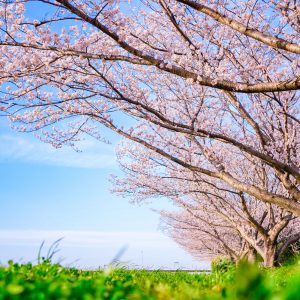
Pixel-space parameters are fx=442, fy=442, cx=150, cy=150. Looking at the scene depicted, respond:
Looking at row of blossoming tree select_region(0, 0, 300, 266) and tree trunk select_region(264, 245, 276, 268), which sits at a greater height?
row of blossoming tree select_region(0, 0, 300, 266)

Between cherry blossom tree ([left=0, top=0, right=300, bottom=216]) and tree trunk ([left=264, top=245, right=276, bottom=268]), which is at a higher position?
cherry blossom tree ([left=0, top=0, right=300, bottom=216])

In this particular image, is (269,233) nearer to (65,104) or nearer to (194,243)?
(65,104)

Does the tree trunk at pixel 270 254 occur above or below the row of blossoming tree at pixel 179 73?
below

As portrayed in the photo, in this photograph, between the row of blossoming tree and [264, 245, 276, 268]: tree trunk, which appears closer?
the row of blossoming tree

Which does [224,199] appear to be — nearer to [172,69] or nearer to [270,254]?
[270,254]

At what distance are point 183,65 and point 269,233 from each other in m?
8.70

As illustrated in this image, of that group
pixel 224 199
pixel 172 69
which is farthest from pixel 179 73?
pixel 224 199

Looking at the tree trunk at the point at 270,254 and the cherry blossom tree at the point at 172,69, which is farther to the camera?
the tree trunk at the point at 270,254

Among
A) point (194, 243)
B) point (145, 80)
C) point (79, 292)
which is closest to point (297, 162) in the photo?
point (145, 80)

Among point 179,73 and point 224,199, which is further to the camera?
point 224,199

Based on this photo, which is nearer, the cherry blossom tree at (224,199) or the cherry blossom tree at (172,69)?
the cherry blossom tree at (172,69)

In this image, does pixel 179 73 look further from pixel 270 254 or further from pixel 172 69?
pixel 270 254

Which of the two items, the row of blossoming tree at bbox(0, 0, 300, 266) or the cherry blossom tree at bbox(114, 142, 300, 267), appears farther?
the cherry blossom tree at bbox(114, 142, 300, 267)

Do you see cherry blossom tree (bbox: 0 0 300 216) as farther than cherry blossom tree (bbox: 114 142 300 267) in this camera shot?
No
